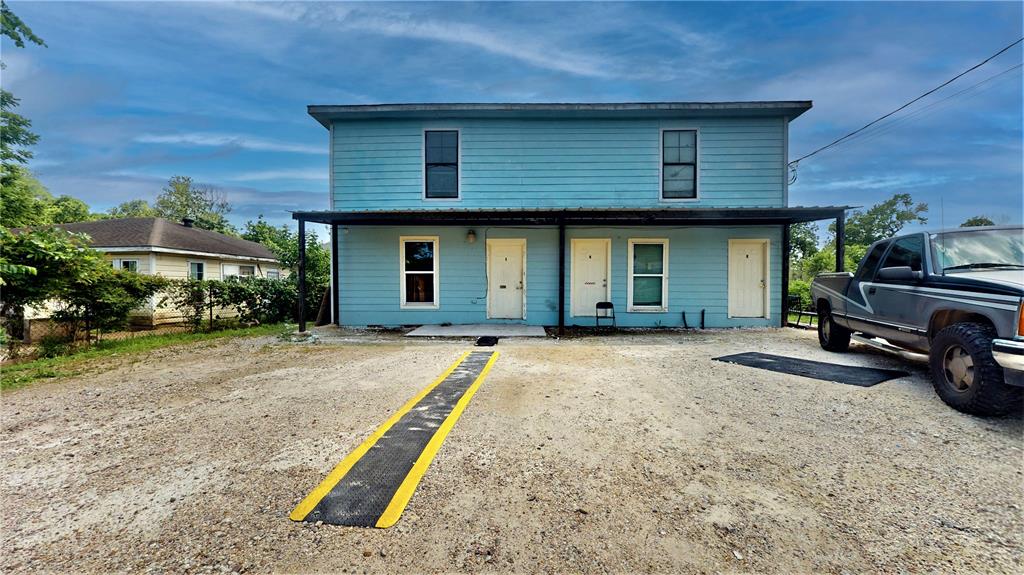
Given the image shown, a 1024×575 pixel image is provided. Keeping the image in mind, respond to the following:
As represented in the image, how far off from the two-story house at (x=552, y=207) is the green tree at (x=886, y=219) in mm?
32850

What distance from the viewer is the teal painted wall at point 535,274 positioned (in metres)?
9.65

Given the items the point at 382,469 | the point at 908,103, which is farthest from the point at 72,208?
the point at 908,103

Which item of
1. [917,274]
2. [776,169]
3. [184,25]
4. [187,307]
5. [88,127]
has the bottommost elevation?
[187,307]

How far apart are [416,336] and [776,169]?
980 centimetres

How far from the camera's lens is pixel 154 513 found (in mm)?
2160

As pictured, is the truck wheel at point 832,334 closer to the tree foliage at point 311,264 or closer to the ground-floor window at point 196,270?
the tree foliage at point 311,264

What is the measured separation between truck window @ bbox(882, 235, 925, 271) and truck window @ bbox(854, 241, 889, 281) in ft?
0.56

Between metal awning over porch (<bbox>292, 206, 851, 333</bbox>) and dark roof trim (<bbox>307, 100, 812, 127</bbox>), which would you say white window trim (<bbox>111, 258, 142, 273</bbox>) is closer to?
metal awning over porch (<bbox>292, 206, 851, 333</bbox>)

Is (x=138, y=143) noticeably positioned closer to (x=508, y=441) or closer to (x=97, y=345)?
(x=97, y=345)

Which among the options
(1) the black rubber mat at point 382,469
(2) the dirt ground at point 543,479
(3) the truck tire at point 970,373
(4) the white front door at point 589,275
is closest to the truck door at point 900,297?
(3) the truck tire at point 970,373

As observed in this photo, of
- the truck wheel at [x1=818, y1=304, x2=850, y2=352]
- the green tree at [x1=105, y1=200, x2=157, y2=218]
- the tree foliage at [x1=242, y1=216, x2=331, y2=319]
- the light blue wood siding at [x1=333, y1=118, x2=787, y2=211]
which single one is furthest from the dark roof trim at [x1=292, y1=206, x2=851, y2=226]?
the green tree at [x1=105, y1=200, x2=157, y2=218]

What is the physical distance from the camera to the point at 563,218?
8703mm

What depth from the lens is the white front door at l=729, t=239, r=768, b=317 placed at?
31.8 feet

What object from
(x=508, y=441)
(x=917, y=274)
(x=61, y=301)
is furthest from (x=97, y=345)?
(x=917, y=274)
